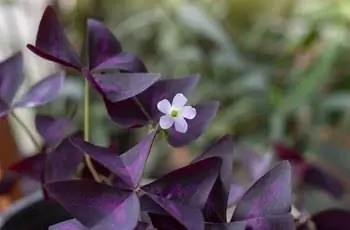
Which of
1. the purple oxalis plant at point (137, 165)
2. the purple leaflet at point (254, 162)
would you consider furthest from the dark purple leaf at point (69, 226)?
the purple leaflet at point (254, 162)

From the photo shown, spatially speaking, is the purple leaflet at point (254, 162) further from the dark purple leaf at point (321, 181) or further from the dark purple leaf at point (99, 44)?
the dark purple leaf at point (99, 44)

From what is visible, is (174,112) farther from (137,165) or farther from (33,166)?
(33,166)

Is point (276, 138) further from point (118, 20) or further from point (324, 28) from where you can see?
point (118, 20)

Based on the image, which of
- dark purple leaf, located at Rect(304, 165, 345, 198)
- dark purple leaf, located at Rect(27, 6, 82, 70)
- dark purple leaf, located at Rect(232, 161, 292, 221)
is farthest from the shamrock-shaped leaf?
dark purple leaf, located at Rect(304, 165, 345, 198)

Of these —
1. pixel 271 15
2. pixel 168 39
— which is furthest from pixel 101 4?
pixel 271 15

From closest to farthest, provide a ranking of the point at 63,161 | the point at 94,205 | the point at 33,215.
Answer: the point at 94,205, the point at 63,161, the point at 33,215

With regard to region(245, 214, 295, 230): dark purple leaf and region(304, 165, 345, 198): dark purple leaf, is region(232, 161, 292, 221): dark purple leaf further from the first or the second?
region(304, 165, 345, 198): dark purple leaf

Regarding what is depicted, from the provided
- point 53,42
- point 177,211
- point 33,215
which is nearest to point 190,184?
point 177,211
